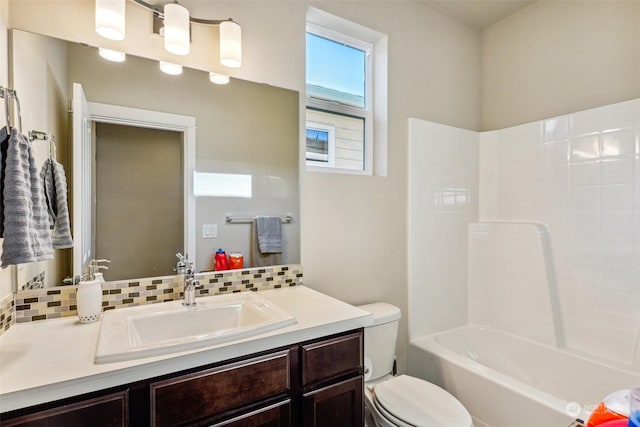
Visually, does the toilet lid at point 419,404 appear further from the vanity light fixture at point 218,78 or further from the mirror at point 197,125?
the vanity light fixture at point 218,78

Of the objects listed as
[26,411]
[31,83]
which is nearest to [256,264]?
[26,411]

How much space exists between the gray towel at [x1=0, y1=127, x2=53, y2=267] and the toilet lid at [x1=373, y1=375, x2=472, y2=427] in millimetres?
1465

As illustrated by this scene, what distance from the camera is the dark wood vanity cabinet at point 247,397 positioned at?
874 millimetres

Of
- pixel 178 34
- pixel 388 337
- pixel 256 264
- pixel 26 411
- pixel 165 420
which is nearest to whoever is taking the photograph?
pixel 26 411

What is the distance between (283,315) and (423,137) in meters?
1.61

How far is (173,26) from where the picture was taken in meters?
1.42

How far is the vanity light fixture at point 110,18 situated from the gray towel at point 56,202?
1.77 feet

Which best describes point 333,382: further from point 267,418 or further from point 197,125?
point 197,125

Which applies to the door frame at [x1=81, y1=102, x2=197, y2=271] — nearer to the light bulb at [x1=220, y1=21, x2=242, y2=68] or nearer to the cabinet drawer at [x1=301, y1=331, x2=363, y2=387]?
the light bulb at [x1=220, y1=21, x2=242, y2=68]

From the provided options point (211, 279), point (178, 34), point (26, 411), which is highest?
point (178, 34)

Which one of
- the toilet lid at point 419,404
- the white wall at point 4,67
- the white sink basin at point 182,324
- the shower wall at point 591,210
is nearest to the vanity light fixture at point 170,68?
the white wall at point 4,67

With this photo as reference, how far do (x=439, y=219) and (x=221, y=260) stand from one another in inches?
61.0

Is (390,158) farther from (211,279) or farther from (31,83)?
(31,83)

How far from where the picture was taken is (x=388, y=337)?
189 centimetres
